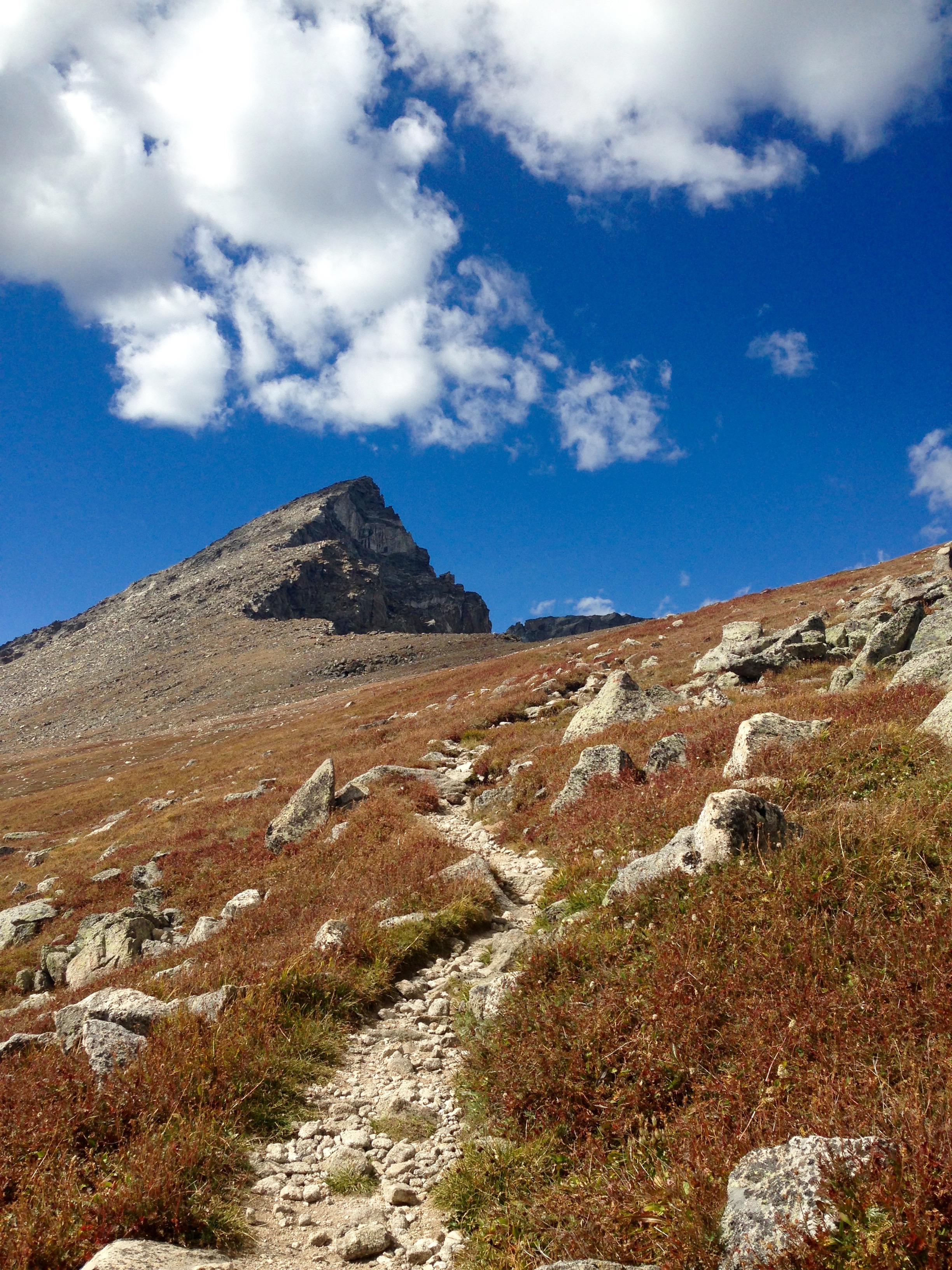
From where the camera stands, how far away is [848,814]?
798cm

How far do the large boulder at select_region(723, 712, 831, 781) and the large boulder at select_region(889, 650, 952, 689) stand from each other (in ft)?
8.66

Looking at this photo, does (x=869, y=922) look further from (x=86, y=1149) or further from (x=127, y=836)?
(x=127, y=836)

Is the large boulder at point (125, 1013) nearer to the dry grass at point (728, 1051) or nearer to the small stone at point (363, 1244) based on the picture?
the small stone at point (363, 1244)

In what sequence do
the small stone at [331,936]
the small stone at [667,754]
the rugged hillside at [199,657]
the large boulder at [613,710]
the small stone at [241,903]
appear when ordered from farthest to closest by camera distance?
the rugged hillside at [199,657]
the large boulder at [613,710]
the small stone at [241,903]
the small stone at [667,754]
the small stone at [331,936]

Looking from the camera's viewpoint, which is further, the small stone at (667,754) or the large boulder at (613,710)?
the large boulder at (613,710)

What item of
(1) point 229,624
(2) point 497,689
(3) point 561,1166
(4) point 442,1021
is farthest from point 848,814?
(1) point 229,624

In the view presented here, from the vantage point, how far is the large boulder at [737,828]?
305 inches

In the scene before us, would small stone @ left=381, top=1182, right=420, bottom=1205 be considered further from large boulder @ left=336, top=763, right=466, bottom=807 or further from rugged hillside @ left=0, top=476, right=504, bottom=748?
rugged hillside @ left=0, top=476, right=504, bottom=748

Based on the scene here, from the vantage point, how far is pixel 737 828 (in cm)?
784

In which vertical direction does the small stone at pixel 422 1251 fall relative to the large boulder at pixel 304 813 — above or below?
below

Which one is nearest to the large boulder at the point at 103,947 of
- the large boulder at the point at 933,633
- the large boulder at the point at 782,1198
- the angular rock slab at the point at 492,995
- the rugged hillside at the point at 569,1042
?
the rugged hillside at the point at 569,1042

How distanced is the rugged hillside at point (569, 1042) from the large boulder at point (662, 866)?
0.05 metres

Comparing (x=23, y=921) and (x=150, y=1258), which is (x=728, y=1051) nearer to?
(x=150, y=1258)

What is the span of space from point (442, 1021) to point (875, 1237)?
631 cm
